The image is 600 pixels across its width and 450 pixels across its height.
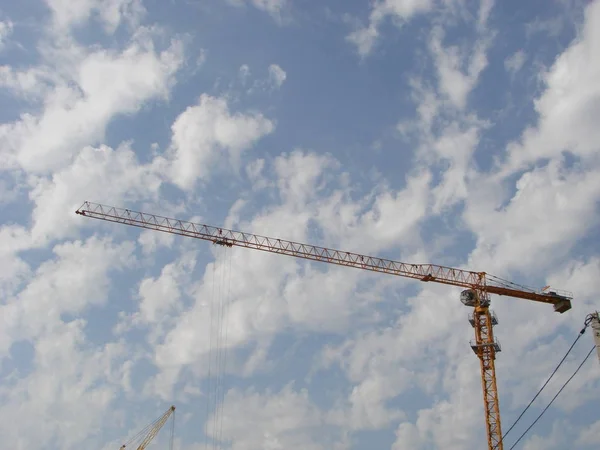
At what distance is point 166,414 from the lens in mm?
167750

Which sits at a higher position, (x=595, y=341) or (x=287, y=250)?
(x=287, y=250)

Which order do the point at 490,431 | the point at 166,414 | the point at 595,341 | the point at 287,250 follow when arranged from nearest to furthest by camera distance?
the point at 595,341 → the point at 490,431 → the point at 287,250 → the point at 166,414

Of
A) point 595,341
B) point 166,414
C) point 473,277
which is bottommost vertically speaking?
point 595,341

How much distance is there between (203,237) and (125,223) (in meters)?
16.3

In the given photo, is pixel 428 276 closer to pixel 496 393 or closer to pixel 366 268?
pixel 366 268

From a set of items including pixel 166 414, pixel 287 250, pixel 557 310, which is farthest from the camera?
pixel 166 414

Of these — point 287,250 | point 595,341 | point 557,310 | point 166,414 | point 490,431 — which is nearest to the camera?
point 595,341

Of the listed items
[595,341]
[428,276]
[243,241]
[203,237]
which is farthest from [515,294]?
[595,341]

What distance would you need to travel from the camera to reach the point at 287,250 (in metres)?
128

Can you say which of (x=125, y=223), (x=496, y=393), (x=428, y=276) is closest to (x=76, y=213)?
(x=125, y=223)

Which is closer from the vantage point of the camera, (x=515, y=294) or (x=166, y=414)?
(x=515, y=294)

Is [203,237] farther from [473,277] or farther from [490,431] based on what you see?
[490,431]

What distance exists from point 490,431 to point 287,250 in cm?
5061

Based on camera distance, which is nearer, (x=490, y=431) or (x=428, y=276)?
(x=490, y=431)
